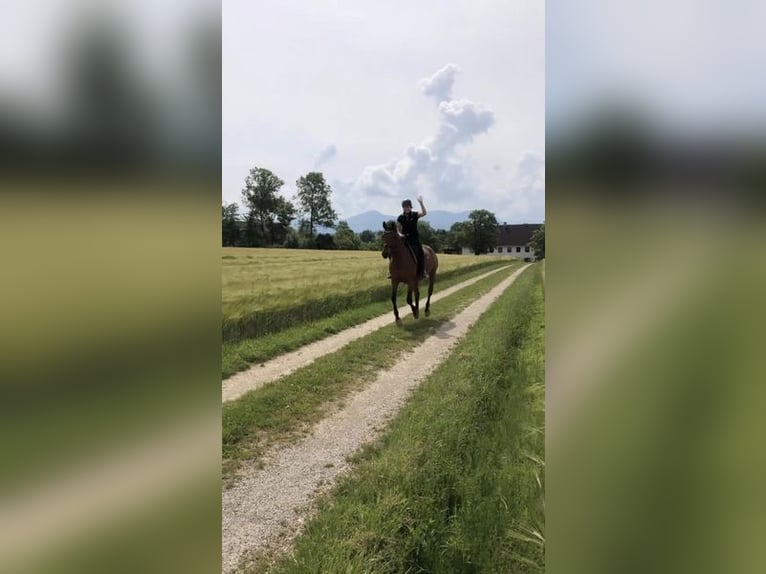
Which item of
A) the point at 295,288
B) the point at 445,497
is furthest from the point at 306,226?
the point at 445,497

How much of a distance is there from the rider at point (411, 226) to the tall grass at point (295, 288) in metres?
3.29

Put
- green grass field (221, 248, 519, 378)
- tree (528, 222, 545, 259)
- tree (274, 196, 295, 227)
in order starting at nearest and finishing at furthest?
1. tree (528, 222, 545, 259)
2. tree (274, 196, 295, 227)
3. green grass field (221, 248, 519, 378)

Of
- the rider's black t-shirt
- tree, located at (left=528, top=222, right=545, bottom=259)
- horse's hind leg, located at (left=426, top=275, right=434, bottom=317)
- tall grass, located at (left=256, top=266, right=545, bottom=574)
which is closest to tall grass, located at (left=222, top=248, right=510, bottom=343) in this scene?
horse's hind leg, located at (left=426, top=275, right=434, bottom=317)

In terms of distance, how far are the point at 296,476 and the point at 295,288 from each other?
8.98 meters

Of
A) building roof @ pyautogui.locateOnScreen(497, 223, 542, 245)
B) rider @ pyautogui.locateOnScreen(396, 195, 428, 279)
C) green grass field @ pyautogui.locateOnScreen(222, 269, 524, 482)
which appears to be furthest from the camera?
rider @ pyautogui.locateOnScreen(396, 195, 428, 279)

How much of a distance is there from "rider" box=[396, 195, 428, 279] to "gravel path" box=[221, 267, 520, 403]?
2.19 meters

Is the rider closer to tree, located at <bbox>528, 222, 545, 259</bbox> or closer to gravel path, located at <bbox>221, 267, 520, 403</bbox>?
gravel path, located at <bbox>221, 267, 520, 403</bbox>

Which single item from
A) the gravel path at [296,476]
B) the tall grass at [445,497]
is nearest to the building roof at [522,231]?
the tall grass at [445,497]

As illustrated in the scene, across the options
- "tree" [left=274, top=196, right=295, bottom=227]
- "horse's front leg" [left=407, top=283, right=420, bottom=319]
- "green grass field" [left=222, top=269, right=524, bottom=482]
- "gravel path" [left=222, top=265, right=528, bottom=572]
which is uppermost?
"tree" [left=274, top=196, right=295, bottom=227]

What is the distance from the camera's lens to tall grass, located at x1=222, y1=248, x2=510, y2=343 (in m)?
9.91
